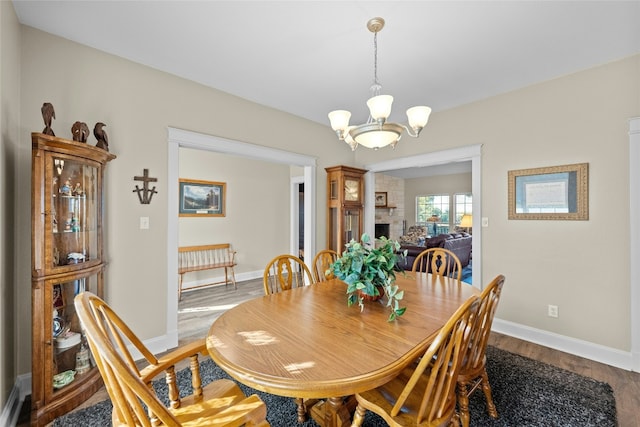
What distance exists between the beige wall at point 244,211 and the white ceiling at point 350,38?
91.8 inches

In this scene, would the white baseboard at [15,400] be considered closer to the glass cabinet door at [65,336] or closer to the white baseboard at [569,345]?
the glass cabinet door at [65,336]

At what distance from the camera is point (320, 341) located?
4.00 ft

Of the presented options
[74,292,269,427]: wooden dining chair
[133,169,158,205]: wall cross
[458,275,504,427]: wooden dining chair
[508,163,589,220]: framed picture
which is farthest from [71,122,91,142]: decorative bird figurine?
[508,163,589,220]: framed picture

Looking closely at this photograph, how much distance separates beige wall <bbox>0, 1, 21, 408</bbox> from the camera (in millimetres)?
1665

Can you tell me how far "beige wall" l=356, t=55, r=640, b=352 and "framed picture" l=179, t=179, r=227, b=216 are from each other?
4068mm

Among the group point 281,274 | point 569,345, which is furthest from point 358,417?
point 569,345

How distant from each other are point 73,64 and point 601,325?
495cm

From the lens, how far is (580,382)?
2119mm

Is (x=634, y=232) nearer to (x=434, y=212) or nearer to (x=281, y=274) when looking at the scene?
(x=281, y=274)

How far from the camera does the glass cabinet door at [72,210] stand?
1825mm

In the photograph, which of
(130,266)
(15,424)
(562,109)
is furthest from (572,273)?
(15,424)

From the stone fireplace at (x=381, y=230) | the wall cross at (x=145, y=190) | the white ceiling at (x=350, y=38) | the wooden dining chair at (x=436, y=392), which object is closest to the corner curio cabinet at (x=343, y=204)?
the white ceiling at (x=350, y=38)

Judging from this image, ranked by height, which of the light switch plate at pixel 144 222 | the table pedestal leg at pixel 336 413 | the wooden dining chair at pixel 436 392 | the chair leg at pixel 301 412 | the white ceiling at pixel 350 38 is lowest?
the chair leg at pixel 301 412

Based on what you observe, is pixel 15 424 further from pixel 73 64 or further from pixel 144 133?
pixel 73 64
